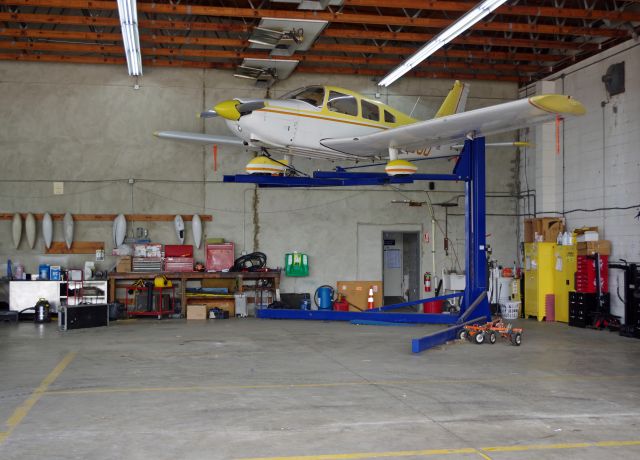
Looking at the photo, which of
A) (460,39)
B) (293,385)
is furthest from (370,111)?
(293,385)

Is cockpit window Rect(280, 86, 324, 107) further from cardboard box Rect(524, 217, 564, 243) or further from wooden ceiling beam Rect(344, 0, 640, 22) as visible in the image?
cardboard box Rect(524, 217, 564, 243)

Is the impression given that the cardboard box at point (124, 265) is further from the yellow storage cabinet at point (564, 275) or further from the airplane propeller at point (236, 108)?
the yellow storage cabinet at point (564, 275)

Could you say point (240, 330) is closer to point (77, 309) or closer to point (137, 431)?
point (77, 309)

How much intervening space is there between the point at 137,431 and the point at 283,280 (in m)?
10.5

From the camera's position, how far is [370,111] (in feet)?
37.3

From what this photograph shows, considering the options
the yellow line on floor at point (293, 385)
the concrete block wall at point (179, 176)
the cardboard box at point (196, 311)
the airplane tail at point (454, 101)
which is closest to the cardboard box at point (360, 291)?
the concrete block wall at point (179, 176)

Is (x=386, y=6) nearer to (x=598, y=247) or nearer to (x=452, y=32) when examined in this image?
(x=452, y=32)

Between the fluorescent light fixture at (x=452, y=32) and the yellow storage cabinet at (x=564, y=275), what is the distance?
17.8 feet

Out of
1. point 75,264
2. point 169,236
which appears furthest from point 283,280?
point 75,264

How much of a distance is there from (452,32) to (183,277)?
7.92 m

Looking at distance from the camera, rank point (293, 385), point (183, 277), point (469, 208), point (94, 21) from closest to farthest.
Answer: point (293, 385)
point (469, 208)
point (94, 21)
point (183, 277)

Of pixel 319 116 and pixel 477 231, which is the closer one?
pixel 319 116

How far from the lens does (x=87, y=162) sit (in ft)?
49.1

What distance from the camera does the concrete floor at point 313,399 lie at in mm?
4793
